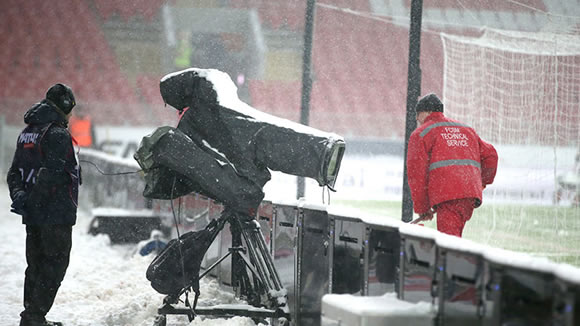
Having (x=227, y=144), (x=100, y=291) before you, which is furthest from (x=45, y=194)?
(x=100, y=291)

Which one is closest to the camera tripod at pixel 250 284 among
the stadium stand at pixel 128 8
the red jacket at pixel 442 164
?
the red jacket at pixel 442 164

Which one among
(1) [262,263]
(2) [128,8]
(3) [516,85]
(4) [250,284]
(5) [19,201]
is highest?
(2) [128,8]

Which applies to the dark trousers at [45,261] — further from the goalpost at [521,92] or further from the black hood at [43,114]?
the goalpost at [521,92]

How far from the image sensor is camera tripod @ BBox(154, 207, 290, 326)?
5.01m

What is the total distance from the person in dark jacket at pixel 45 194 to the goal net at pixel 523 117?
7.14 metres

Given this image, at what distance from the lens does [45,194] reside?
5.38 meters

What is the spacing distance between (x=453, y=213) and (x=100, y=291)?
3106 mm

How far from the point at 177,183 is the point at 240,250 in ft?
1.89

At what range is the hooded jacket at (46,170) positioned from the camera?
5.39 m

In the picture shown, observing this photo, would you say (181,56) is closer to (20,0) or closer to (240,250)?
(20,0)

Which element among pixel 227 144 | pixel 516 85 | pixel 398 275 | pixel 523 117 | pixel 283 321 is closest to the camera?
pixel 398 275

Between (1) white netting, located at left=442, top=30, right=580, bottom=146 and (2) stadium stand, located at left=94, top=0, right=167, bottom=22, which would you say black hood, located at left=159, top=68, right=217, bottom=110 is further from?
(2) stadium stand, located at left=94, top=0, right=167, bottom=22

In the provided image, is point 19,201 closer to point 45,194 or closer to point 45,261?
point 45,194

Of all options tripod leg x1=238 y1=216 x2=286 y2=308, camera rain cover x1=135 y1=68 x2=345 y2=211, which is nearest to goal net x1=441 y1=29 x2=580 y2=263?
tripod leg x1=238 y1=216 x2=286 y2=308
